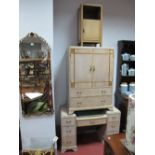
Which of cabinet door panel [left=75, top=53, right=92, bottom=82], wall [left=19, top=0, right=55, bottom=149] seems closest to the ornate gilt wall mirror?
wall [left=19, top=0, right=55, bottom=149]

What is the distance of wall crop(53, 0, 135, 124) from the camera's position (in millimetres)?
2881

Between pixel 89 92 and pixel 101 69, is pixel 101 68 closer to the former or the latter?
pixel 101 69

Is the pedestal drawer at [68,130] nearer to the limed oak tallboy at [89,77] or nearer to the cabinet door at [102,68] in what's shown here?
the limed oak tallboy at [89,77]

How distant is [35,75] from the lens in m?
2.36

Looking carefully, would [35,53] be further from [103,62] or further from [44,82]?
[103,62]

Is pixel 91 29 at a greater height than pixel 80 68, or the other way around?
pixel 91 29

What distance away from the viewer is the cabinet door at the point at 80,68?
254 centimetres

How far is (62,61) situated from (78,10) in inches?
35.3

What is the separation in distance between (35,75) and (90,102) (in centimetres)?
95

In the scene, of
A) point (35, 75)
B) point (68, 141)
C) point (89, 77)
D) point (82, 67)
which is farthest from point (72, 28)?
point (68, 141)

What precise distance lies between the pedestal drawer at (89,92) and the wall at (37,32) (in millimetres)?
480

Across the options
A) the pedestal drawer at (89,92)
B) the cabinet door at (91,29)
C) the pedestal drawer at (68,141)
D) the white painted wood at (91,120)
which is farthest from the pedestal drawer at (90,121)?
the cabinet door at (91,29)
